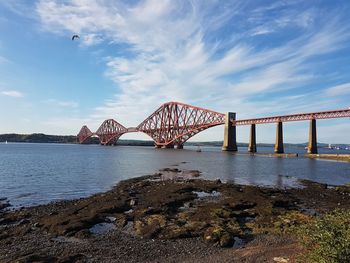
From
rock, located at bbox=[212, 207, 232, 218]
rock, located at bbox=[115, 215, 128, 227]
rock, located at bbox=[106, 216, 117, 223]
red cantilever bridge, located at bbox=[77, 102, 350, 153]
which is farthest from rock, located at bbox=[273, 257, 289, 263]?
red cantilever bridge, located at bbox=[77, 102, 350, 153]

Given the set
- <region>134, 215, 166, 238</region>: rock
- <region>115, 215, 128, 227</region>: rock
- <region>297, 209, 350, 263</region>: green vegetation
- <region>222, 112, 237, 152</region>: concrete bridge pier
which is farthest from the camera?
<region>222, 112, 237, 152</region>: concrete bridge pier

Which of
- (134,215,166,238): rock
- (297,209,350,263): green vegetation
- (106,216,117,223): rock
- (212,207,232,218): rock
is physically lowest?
(106,216,117,223): rock

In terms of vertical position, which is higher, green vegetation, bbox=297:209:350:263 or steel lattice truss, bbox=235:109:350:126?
steel lattice truss, bbox=235:109:350:126

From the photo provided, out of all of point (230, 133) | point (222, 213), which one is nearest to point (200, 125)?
point (230, 133)

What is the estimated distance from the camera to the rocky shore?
11508mm

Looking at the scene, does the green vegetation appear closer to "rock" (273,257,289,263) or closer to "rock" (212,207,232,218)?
"rock" (273,257,289,263)

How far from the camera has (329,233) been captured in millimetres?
7570

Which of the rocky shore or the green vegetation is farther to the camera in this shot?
the rocky shore

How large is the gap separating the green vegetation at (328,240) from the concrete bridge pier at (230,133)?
353 feet

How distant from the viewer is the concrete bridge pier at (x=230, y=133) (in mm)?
115875

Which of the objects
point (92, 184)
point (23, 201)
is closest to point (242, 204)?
point (23, 201)

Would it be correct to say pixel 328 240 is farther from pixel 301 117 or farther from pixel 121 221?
pixel 301 117

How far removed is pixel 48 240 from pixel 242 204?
1136 cm

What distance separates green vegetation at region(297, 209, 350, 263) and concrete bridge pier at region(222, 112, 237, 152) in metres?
108
